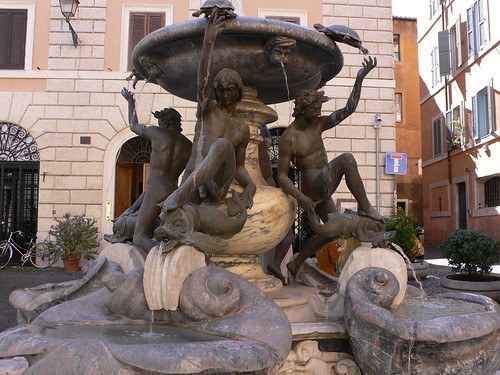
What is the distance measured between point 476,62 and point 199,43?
53.8 feet

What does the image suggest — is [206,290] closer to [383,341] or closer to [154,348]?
[154,348]

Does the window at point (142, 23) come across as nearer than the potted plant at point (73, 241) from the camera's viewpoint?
No

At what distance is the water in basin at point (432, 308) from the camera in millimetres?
2605

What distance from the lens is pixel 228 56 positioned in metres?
3.29

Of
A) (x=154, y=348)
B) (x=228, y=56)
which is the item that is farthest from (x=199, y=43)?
(x=154, y=348)

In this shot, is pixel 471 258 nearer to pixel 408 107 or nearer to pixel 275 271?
pixel 275 271

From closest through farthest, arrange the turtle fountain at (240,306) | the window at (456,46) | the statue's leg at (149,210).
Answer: the turtle fountain at (240,306) < the statue's leg at (149,210) < the window at (456,46)

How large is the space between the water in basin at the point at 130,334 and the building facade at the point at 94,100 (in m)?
9.43

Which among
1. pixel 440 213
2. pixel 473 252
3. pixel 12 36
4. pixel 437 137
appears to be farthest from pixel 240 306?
pixel 437 137

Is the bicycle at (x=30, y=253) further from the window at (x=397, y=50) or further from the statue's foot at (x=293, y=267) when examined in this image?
the window at (x=397, y=50)

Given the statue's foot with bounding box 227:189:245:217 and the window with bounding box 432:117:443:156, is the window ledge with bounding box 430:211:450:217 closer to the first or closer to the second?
the window with bounding box 432:117:443:156

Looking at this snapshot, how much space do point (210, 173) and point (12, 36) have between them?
11.8m

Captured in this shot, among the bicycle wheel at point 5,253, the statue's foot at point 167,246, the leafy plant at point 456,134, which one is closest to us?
the statue's foot at point 167,246

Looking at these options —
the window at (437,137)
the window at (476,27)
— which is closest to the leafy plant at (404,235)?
the window at (476,27)
